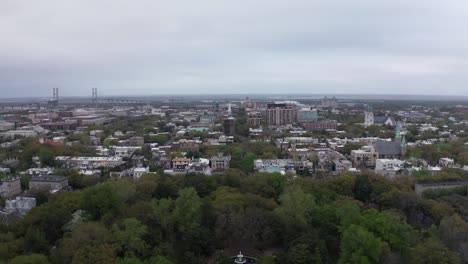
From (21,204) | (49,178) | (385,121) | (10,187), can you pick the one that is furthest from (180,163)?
(385,121)

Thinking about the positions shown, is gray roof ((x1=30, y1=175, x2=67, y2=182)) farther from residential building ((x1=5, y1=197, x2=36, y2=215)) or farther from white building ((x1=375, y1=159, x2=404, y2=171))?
white building ((x1=375, y1=159, x2=404, y2=171))

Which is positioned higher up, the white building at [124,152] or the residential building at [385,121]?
the residential building at [385,121]

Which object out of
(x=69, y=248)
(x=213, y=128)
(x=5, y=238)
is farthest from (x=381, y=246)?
(x=213, y=128)

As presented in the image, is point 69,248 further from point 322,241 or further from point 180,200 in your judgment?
point 322,241

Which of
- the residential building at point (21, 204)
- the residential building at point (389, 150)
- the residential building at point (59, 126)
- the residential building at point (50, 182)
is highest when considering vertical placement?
the residential building at point (59, 126)

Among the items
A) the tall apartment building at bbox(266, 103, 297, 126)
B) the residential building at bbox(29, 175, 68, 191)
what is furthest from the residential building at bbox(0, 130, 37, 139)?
the tall apartment building at bbox(266, 103, 297, 126)

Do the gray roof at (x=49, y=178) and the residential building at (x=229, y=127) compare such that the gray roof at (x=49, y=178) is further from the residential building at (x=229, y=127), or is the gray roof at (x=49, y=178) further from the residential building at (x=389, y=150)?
the residential building at (x=229, y=127)

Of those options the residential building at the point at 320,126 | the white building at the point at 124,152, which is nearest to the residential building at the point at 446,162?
the white building at the point at 124,152
